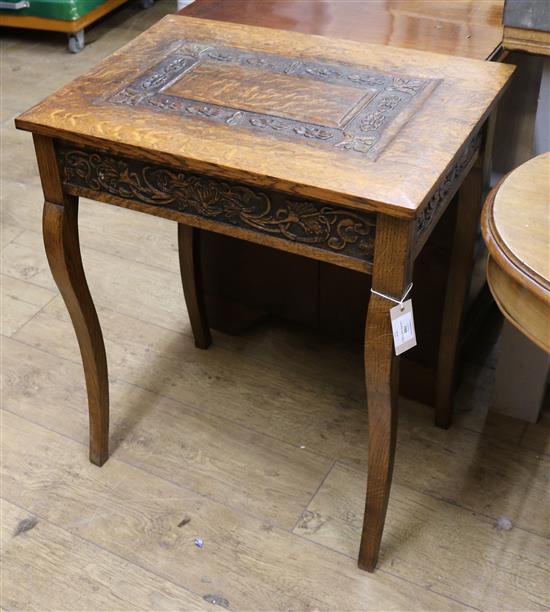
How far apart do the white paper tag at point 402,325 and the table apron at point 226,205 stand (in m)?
0.06

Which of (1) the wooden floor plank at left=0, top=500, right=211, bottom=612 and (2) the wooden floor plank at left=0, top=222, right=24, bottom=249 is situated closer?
(1) the wooden floor plank at left=0, top=500, right=211, bottom=612

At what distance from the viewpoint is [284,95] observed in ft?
3.88

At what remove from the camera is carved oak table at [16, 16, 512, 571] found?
3.34ft

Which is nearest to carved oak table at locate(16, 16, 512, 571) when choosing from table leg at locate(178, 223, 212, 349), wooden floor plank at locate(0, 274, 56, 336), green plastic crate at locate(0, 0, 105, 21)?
table leg at locate(178, 223, 212, 349)

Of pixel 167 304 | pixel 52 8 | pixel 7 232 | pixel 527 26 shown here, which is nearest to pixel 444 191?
pixel 527 26

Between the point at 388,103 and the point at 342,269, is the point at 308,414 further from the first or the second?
the point at 388,103

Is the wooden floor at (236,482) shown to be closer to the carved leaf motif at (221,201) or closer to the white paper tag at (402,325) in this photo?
the white paper tag at (402,325)

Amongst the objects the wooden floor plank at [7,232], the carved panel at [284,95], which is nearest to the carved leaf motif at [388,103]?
the carved panel at [284,95]

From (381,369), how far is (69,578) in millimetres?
644

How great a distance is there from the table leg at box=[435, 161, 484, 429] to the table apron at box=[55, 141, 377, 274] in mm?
347

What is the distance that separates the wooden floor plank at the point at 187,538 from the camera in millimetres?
1315

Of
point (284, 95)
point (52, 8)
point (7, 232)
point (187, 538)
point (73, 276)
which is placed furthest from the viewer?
point (52, 8)

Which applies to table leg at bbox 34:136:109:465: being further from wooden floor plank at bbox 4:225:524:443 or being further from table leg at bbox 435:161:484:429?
table leg at bbox 435:161:484:429

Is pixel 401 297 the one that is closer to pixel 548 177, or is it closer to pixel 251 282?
pixel 548 177
